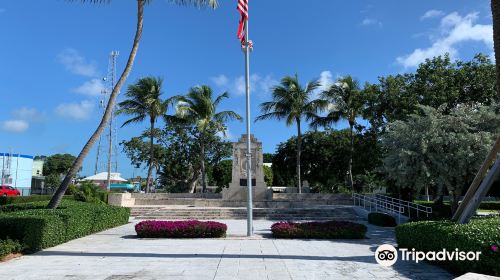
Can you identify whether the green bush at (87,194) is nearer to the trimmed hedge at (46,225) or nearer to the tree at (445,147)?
the trimmed hedge at (46,225)

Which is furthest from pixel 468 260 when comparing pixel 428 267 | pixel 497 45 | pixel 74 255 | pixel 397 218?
pixel 397 218

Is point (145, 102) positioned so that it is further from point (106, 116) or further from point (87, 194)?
point (106, 116)

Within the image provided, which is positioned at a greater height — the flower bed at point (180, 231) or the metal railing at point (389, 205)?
the metal railing at point (389, 205)

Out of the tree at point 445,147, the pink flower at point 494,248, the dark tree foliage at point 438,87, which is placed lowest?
the pink flower at point 494,248

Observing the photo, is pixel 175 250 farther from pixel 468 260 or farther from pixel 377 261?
pixel 468 260

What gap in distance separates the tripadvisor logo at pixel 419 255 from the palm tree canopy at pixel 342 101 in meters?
21.8

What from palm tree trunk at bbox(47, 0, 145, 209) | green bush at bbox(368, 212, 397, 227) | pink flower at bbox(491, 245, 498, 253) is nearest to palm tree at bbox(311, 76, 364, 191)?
green bush at bbox(368, 212, 397, 227)

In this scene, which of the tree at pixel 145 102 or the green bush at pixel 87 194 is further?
the tree at pixel 145 102

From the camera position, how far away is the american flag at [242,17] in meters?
15.1

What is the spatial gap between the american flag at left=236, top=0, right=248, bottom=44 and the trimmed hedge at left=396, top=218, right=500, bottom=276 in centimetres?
868

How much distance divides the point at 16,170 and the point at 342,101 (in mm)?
56830

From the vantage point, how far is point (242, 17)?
602 inches

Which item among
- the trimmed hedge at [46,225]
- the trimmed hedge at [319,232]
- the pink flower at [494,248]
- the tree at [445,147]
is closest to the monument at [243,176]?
the tree at [445,147]

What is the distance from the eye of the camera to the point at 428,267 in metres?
9.35
